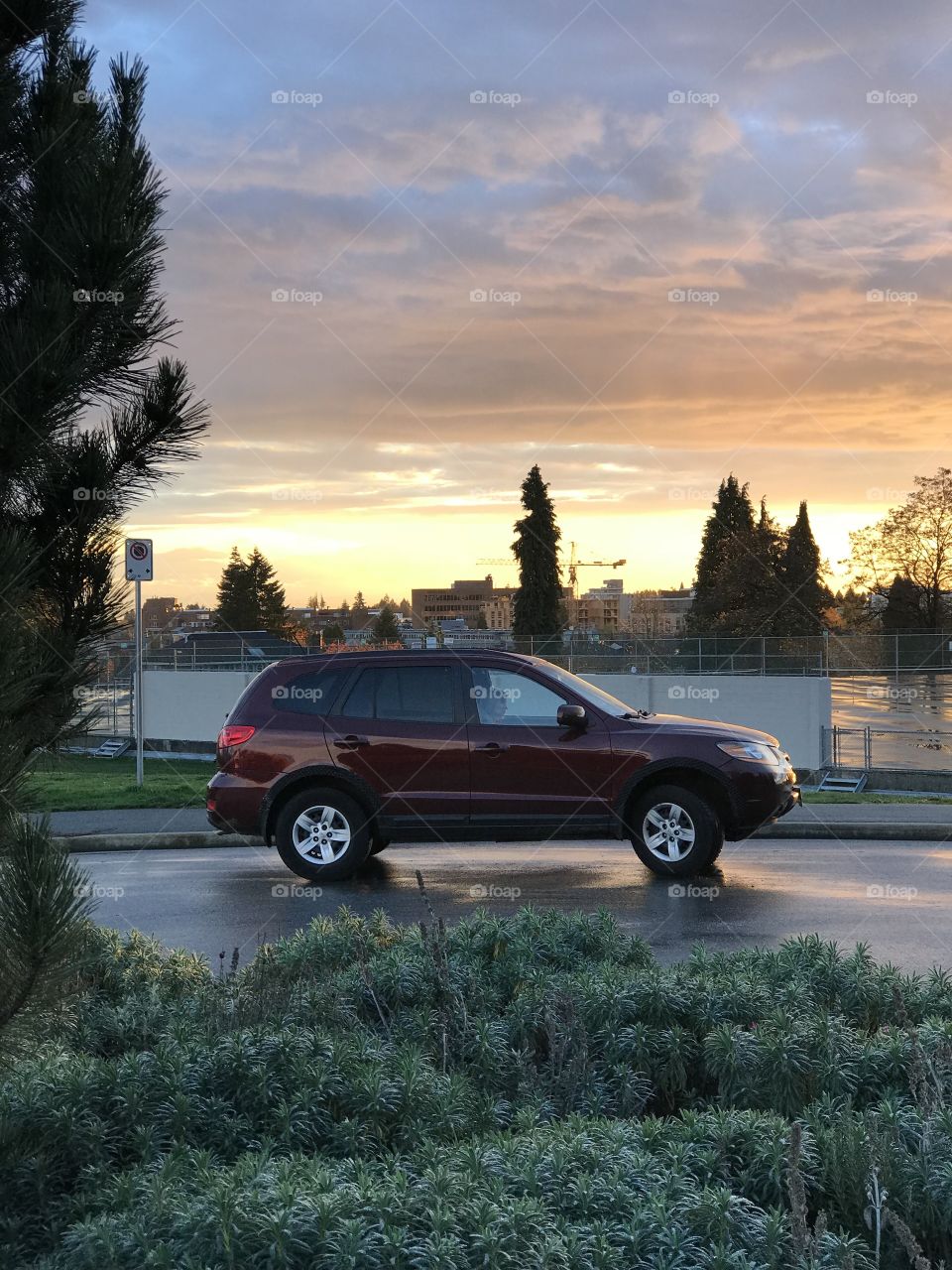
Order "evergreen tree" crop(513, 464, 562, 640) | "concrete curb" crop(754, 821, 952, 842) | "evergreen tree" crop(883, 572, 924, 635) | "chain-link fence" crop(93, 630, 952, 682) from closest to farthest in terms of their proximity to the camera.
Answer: "concrete curb" crop(754, 821, 952, 842) → "chain-link fence" crop(93, 630, 952, 682) → "evergreen tree" crop(883, 572, 924, 635) → "evergreen tree" crop(513, 464, 562, 640)

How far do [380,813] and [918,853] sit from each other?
527 centimetres

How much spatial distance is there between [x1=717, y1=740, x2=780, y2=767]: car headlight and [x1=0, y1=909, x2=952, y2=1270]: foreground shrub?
4746 millimetres

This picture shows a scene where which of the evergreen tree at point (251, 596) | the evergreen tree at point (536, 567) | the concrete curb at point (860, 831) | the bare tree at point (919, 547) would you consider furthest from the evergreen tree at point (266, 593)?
the concrete curb at point (860, 831)

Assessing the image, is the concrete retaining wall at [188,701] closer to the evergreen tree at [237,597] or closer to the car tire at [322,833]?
the car tire at [322,833]

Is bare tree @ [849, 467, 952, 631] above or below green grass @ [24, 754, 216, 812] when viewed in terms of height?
above

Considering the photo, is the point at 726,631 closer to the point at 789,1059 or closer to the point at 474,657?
the point at 474,657

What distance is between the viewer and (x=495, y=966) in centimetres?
662

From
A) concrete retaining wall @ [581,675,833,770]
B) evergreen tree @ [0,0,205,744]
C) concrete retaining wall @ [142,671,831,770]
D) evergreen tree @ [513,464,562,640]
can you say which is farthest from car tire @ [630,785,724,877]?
evergreen tree @ [513,464,562,640]

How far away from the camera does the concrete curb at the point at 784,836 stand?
45.3 feet

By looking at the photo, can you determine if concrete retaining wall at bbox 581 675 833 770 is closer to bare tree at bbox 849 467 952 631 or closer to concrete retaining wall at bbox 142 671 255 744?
concrete retaining wall at bbox 142 671 255 744

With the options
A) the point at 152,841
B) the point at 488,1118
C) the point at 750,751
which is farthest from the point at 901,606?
the point at 488,1118

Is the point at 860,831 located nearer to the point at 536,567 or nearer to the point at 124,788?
the point at 124,788

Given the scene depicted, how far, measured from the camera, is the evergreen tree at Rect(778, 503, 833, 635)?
77438mm

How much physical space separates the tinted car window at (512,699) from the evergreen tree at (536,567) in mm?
70313
